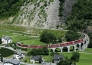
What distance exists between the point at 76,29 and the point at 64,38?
53.8 ft

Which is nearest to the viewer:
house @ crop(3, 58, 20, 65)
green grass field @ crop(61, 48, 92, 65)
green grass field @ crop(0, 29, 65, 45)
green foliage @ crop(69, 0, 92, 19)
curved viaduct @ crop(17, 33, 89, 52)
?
house @ crop(3, 58, 20, 65)

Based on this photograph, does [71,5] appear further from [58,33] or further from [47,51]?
[47,51]

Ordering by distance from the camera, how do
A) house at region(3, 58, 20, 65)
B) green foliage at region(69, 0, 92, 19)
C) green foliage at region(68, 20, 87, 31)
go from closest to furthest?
house at region(3, 58, 20, 65) → green foliage at region(68, 20, 87, 31) → green foliage at region(69, 0, 92, 19)

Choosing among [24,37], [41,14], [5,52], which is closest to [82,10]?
[41,14]

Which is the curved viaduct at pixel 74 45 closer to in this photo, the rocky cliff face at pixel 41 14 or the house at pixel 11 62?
the house at pixel 11 62

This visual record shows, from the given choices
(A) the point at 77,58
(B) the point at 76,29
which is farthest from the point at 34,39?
(A) the point at 77,58

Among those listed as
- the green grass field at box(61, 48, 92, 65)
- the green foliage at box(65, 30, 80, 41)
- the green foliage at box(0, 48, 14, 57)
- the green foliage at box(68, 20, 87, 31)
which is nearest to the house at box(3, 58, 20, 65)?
the green foliage at box(0, 48, 14, 57)

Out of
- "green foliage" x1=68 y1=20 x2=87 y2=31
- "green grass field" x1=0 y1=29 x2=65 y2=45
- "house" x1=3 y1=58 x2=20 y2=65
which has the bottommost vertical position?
A: "house" x1=3 y1=58 x2=20 y2=65

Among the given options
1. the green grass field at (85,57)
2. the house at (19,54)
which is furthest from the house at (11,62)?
the green grass field at (85,57)

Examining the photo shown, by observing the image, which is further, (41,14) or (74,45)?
(41,14)

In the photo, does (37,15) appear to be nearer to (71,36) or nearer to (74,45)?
(71,36)

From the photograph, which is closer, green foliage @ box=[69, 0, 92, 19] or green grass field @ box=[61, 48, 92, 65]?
green grass field @ box=[61, 48, 92, 65]

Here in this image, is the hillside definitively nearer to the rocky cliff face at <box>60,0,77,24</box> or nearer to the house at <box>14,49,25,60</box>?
the rocky cliff face at <box>60,0,77,24</box>

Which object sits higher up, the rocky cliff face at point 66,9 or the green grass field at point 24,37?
the rocky cliff face at point 66,9
